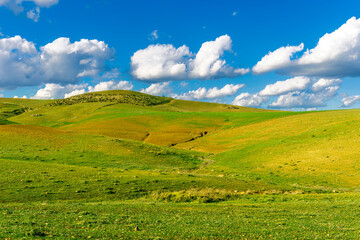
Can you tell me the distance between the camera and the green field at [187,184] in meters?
14.6

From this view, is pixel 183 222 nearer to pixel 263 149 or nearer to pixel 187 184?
pixel 187 184

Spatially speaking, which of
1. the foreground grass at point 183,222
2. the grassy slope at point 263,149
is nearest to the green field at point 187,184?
the foreground grass at point 183,222

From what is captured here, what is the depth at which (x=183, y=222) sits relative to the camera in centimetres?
1583

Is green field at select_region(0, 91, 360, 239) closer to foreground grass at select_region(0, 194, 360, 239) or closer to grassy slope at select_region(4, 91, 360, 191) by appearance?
foreground grass at select_region(0, 194, 360, 239)

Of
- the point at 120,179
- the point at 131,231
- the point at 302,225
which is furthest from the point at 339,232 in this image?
the point at 120,179

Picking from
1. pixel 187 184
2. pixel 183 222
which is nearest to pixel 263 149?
pixel 187 184

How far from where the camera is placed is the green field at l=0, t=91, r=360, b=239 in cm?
1459

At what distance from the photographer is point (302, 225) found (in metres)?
15.6

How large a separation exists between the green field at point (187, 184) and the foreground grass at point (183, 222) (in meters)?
0.07

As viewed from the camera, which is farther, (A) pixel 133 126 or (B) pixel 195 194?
(A) pixel 133 126

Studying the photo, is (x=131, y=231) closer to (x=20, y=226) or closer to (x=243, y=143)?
(x=20, y=226)

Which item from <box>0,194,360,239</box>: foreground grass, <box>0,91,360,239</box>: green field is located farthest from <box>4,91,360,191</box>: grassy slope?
<box>0,194,360,239</box>: foreground grass

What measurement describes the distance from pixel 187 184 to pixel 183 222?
1566cm

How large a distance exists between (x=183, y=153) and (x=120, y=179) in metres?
27.6
